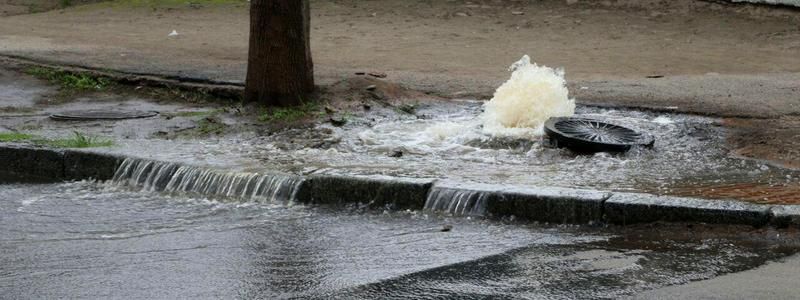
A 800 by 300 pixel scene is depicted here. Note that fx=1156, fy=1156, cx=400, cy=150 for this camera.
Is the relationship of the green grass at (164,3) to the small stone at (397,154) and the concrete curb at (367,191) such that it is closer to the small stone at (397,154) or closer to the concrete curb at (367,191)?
the small stone at (397,154)

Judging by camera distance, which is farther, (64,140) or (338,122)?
(338,122)

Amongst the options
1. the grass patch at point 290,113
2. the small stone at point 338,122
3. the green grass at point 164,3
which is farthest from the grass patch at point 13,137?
the green grass at point 164,3

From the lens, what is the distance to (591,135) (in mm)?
9398

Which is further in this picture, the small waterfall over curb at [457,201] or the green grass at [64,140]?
the green grass at [64,140]

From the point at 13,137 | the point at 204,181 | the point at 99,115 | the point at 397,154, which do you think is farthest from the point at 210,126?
the point at 397,154

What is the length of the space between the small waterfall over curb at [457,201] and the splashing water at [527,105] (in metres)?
2.20

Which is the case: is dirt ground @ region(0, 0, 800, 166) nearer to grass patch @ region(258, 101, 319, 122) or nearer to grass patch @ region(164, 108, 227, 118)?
grass patch @ region(164, 108, 227, 118)

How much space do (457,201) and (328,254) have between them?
1325 millimetres

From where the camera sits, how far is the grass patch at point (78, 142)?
31.7 feet

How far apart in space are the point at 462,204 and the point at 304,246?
1284 millimetres

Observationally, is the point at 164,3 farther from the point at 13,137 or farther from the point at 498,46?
the point at 13,137

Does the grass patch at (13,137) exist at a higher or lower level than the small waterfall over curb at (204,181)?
lower

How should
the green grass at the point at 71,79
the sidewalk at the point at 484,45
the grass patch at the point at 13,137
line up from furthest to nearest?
the green grass at the point at 71,79
the sidewalk at the point at 484,45
the grass patch at the point at 13,137

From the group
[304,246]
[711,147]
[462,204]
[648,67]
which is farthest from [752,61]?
[304,246]
